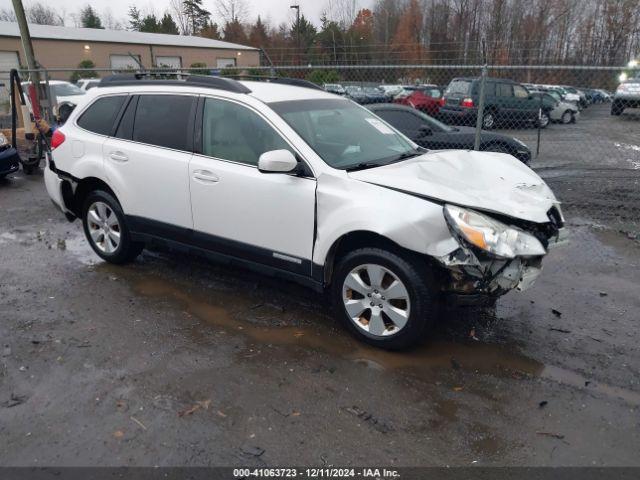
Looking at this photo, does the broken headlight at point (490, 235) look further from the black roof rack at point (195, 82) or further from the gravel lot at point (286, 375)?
the black roof rack at point (195, 82)

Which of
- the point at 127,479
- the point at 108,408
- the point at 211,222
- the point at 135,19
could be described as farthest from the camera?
the point at 135,19

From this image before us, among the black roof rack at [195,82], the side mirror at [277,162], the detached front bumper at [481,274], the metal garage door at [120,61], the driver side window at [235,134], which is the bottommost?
the detached front bumper at [481,274]

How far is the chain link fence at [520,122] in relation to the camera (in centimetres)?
767

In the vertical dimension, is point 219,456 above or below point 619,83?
below

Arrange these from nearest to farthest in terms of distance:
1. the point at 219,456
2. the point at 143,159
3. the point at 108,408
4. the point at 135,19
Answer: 1. the point at 219,456
2. the point at 108,408
3. the point at 143,159
4. the point at 135,19

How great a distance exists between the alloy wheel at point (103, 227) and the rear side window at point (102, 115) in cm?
76

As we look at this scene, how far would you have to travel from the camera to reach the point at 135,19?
274ft

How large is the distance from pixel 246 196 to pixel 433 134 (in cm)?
542

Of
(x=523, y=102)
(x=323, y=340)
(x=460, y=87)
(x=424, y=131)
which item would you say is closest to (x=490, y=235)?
(x=323, y=340)

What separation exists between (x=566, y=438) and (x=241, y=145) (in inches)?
121

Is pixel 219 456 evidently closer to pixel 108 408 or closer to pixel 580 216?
pixel 108 408

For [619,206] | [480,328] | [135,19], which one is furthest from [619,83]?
[135,19]

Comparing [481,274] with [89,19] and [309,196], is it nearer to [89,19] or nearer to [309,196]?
[309,196]

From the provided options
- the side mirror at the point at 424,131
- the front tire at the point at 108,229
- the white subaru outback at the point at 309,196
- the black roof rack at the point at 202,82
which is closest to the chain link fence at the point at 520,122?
the side mirror at the point at 424,131
